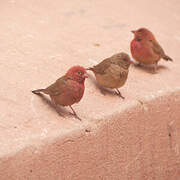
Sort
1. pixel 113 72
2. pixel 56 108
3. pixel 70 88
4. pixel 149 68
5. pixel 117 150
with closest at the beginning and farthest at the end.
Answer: pixel 70 88 → pixel 56 108 → pixel 117 150 → pixel 113 72 → pixel 149 68

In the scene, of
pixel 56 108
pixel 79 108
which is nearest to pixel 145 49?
pixel 79 108

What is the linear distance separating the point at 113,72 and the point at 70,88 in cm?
74

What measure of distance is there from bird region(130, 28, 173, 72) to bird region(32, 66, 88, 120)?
1560mm

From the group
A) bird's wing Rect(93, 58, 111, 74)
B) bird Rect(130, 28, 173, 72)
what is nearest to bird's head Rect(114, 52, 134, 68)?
bird's wing Rect(93, 58, 111, 74)

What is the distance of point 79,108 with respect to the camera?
3.98 meters

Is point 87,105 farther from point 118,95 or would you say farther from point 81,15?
point 81,15

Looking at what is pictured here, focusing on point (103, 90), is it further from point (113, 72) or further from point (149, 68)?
point (149, 68)

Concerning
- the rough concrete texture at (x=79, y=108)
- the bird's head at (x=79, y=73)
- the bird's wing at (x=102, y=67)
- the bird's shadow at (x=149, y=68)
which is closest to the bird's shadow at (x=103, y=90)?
the rough concrete texture at (x=79, y=108)

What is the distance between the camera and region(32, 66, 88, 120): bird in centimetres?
361

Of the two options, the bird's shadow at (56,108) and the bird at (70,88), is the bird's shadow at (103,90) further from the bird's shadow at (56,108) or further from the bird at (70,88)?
the bird at (70,88)

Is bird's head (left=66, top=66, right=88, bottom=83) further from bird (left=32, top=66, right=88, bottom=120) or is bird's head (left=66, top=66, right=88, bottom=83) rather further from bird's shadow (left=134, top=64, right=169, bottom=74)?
bird's shadow (left=134, top=64, right=169, bottom=74)

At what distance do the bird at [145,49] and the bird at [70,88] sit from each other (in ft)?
5.12

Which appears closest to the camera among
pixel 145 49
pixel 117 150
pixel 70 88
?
pixel 70 88

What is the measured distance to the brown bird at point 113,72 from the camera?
419 centimetres
